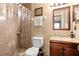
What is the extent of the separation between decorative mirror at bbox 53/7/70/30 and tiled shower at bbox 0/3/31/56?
1.56ft

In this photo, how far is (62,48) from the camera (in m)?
2.64

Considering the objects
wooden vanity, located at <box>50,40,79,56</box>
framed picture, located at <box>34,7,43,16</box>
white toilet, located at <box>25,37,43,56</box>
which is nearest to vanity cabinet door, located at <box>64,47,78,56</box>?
wooden vanity, located at <box>50,40,79,56</box>

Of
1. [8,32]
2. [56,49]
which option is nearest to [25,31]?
[8,32]

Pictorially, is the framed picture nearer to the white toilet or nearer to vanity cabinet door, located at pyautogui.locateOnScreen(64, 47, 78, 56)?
the white toilet

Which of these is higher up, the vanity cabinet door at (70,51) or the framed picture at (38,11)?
the framed picture at (38,11)

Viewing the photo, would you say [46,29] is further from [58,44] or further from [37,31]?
[58,44]

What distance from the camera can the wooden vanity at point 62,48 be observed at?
101 inches

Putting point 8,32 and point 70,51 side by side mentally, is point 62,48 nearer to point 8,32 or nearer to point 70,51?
point 70,51

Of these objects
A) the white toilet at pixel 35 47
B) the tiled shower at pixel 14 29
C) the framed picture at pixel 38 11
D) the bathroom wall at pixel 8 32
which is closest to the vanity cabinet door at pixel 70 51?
the white toilet at pixel 35 47

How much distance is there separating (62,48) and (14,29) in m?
0.96

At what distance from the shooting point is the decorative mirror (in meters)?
2.57

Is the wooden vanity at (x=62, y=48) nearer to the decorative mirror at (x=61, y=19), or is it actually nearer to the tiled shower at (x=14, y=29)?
the decorative mirror at (x=61, y=19)

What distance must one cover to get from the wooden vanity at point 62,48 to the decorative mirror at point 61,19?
282 mm

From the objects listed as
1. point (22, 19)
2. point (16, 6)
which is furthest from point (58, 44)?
point (16, 6)
